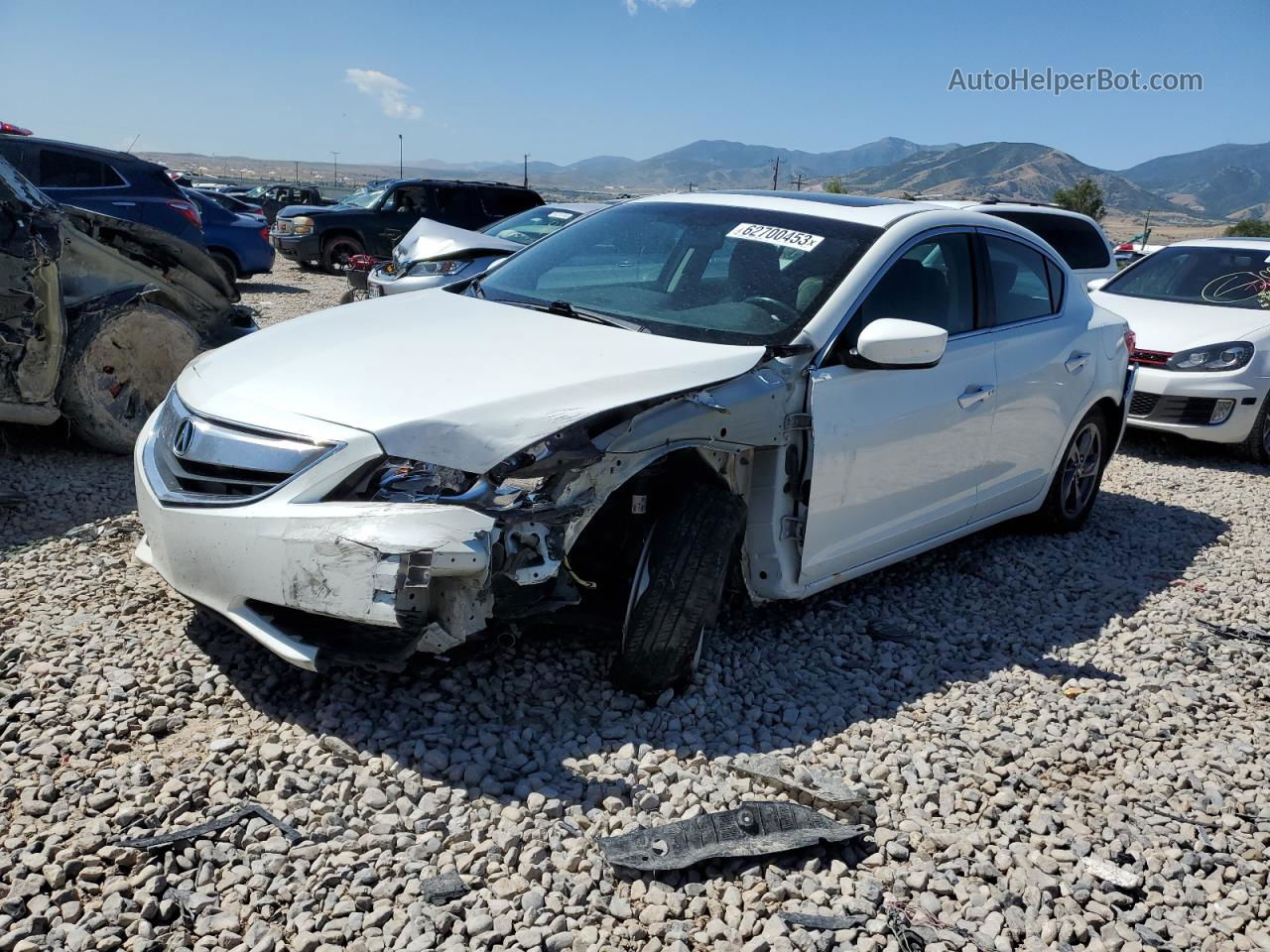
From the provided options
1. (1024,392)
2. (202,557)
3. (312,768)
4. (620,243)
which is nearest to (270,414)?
(202,557)

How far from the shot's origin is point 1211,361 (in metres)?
8.16

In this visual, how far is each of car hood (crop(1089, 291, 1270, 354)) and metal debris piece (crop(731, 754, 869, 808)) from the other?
6102 millimetres

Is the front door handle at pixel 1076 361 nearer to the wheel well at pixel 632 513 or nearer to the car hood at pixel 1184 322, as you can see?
the wheel well at pixel 632 513

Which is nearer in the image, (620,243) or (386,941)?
(386,941)

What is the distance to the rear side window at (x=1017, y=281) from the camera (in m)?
4.82

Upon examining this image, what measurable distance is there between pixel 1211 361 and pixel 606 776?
23.1 feet

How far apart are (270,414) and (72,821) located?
4.04 feet

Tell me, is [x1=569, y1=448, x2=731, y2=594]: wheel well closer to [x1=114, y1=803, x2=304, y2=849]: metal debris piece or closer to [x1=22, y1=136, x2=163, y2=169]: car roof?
[x1=114, y1=803, x2=304, y2=849]: metal debris piece

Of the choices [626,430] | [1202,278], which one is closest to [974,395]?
[626,430]

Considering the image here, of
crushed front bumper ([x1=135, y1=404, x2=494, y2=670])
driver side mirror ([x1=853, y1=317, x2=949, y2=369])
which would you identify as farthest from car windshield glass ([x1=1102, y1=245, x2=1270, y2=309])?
crushed front bumper ([x1=135, y1=404, x2=494, y2=670])

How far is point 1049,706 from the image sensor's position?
3.89 m

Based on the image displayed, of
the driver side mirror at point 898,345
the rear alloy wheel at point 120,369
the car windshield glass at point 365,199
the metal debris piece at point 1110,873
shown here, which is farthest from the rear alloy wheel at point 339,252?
the metal debris piece at point 1110,873

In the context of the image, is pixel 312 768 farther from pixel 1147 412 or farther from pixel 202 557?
pixel 1147 412

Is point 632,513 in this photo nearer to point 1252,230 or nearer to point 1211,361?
point 1211,361
